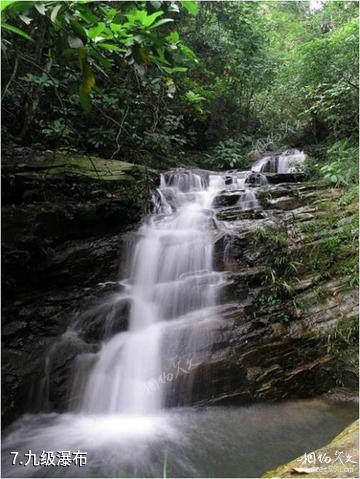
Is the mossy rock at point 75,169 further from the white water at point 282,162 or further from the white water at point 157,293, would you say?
the white water at point 282,162

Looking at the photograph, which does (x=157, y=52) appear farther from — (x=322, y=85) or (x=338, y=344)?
(x=322, y=85)

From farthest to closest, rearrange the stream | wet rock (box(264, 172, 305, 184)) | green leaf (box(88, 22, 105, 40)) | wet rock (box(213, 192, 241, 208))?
wet rock (box(264, 172, 305, 184)), wet rock (box(213, 192, 241, 208)), the stream, green leaf (box(88, 22, 105, 40))

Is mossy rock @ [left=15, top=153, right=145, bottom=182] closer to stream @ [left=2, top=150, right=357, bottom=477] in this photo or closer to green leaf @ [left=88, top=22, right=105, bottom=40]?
stream @ [left=2, top=150, right=357, bottom=477]

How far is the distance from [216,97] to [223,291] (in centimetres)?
759

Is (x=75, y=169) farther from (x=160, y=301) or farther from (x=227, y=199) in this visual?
(x=227, y=199)

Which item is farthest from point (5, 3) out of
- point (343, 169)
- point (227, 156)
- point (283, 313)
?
point (227, 156)

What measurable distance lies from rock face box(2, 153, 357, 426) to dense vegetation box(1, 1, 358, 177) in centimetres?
107

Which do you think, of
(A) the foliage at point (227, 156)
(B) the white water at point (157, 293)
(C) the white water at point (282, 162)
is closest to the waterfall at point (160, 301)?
(B) the white water at point (157, 293)

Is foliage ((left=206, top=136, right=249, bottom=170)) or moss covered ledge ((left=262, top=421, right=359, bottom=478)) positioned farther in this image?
foliage ((left=206, top=136, right=249, bottom=170))

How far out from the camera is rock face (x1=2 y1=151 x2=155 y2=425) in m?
4.32

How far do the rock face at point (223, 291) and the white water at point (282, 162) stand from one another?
1.88 metres

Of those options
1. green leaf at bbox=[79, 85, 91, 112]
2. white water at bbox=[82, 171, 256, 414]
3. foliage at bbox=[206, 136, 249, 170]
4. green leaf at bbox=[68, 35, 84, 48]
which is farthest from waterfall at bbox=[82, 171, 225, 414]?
green leaf at bbox=[68, 35, 84, 48]

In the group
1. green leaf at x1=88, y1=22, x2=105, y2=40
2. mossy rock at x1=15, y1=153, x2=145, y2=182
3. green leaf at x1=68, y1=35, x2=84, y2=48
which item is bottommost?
mossy rock at x1=15, y1=153, x2=145, y2=182

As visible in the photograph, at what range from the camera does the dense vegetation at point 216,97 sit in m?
5.70
